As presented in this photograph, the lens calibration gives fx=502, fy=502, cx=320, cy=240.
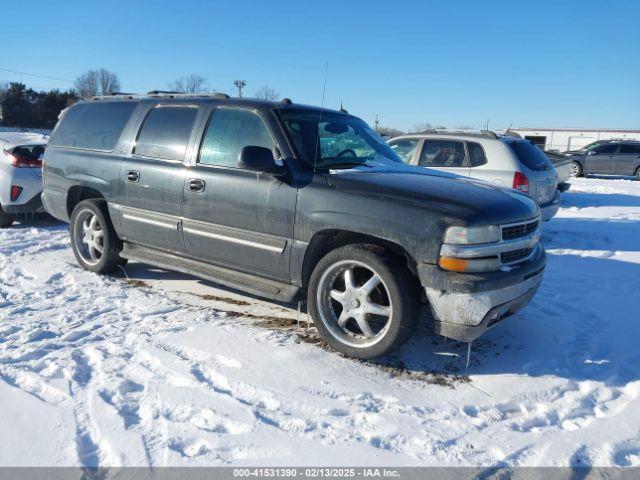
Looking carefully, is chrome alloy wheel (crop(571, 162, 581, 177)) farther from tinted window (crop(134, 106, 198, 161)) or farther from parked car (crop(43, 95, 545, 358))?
tinted window (crop(134, 106, 198, 161))

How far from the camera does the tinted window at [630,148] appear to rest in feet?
69.8

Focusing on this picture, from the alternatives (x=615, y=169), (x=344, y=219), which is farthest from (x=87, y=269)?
(x=615, y=169)

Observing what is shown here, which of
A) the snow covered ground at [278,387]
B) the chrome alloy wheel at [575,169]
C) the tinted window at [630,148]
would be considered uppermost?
the tinted window at [630,148]

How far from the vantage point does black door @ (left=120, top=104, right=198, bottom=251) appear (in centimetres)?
469

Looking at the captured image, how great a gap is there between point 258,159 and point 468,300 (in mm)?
1826

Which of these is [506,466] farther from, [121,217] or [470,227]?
[121,217]

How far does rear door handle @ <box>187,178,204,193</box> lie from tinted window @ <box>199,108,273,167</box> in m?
0.18

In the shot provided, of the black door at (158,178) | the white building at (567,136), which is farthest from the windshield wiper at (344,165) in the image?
the white building at (567,136)

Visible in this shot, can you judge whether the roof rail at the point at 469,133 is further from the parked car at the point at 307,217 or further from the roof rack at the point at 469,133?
the parked car at the point at 307,217

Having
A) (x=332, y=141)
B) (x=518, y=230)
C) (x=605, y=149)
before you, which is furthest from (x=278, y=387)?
(x=605, y=149)

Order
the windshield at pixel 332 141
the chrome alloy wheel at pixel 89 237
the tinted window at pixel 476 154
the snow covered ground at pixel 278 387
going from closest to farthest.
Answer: the snow covered ground at pixel 278 387 → the windshield at pixel 332 141 → the chrome alloy wheel at pixel 89 237 → the tinted window at pixel 476 154

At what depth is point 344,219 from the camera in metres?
3.62

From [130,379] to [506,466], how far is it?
90.0 inches

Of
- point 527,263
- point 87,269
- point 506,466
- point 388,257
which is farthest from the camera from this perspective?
point 87,269
